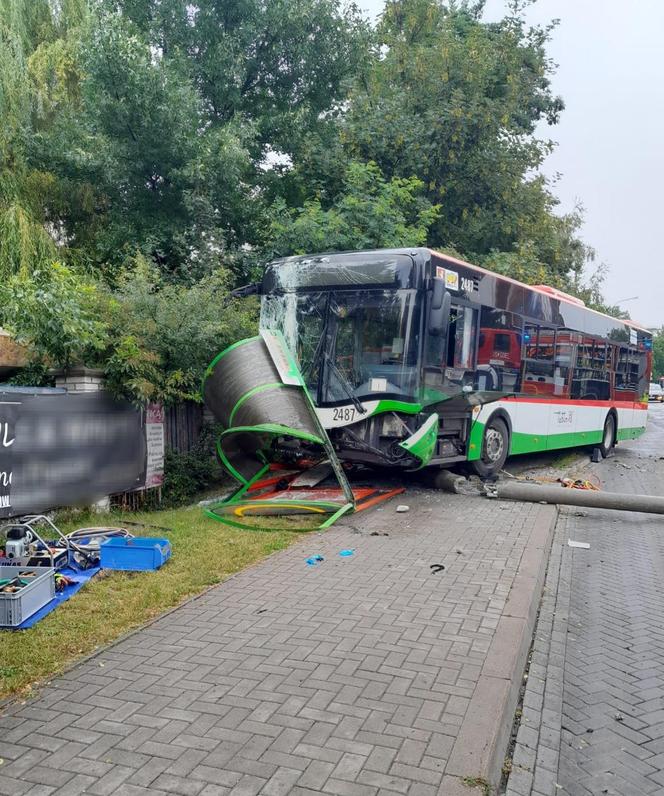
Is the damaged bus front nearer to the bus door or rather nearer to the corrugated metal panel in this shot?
the bus door

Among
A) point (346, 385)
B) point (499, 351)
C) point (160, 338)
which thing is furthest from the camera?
point (499, 351)

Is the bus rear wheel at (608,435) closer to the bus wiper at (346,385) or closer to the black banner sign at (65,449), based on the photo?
the bus wiper at (346,385)

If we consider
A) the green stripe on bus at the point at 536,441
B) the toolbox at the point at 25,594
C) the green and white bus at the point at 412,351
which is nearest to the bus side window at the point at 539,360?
the green and white bus at the point at 412,351

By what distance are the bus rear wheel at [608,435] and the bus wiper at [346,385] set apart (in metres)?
9.56

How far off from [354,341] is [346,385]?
644mm

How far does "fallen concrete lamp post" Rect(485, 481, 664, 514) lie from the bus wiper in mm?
2554

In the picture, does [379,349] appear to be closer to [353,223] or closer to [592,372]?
[353,223]

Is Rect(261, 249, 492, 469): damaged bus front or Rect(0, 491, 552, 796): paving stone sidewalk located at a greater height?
Rect(261, 249, 492, 469): damaged bus front

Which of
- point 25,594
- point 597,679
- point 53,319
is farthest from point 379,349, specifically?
point 25,594

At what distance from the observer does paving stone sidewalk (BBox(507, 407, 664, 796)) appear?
11.9 feet

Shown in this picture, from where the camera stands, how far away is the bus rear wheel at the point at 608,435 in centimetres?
1720

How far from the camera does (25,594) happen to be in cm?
504

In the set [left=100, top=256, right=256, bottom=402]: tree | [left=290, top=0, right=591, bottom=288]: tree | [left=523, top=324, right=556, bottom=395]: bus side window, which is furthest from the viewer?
[left=290, top=0, right=591, bottom=288]: tree

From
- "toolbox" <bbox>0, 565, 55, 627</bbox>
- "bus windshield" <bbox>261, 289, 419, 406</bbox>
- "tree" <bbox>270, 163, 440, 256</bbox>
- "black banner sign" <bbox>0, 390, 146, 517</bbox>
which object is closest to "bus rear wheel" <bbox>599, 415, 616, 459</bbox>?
"tree" <bbox>270, 163, 440, 256</bbox>
